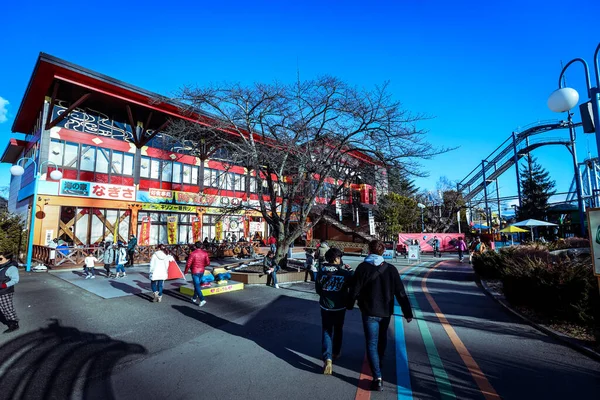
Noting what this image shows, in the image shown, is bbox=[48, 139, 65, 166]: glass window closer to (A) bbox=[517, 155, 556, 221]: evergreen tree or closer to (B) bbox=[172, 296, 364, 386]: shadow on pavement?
(B) bbox=[172, 296, 364, 386]: shadow on pavement

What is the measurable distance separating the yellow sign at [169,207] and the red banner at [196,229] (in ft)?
2.66

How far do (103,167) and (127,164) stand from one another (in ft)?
5.07

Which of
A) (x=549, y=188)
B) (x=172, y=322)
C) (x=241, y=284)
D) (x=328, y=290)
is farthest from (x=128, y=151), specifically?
(x=549, y=188)

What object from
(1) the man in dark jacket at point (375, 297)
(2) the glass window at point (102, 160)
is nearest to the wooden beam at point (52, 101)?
(2) the glass window at point (102, 160)

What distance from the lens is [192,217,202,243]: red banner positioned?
2456cm

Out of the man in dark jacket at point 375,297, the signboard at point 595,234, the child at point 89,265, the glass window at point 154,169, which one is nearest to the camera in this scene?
the man in dark jacket at point 375,297

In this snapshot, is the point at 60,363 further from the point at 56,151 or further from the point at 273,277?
the point at 56,151

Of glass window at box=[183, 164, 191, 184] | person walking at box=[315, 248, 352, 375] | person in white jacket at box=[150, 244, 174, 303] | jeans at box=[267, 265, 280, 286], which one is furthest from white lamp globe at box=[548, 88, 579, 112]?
glass window at box=[183, 164, 191, 184]

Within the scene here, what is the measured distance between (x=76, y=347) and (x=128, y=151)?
19159mm

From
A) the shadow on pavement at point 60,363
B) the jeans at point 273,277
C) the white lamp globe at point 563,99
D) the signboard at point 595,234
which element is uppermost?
the white lamp globe at point 563,99

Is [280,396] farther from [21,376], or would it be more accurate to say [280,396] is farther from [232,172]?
[232,172]

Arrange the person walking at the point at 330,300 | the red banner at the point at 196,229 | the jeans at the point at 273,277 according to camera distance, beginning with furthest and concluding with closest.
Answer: the red banner at the point at 196,229 < the jeans at the point at 273,277 < the person walking at the point at 330,300

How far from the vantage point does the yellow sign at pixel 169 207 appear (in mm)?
21797

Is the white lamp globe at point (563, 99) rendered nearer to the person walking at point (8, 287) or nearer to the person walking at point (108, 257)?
the person walking at point (8, 287)
